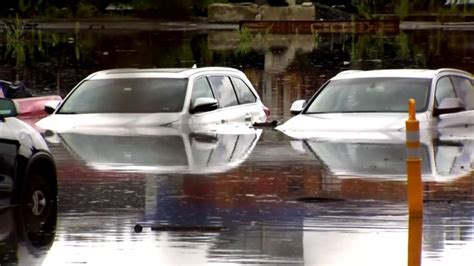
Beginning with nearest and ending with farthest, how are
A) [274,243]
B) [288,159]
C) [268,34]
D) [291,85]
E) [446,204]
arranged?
[274,243], [446,204], [288,159], [291,85], [268,34]

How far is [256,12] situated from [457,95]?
156 feet

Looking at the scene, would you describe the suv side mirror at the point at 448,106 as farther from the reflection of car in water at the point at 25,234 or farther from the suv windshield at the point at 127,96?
the reflection of car in water at the point at 25,234

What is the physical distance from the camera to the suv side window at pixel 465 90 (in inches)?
743

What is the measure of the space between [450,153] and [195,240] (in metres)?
6.96

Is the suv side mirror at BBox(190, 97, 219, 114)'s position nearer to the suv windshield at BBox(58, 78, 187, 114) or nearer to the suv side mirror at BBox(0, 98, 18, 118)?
the suv windshield at BBox(58, 78, 187, 114)

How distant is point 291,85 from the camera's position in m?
32.7

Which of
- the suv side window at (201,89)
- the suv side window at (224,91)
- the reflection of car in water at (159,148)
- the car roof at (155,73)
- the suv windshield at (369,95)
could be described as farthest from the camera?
the suv side window at (224,91)

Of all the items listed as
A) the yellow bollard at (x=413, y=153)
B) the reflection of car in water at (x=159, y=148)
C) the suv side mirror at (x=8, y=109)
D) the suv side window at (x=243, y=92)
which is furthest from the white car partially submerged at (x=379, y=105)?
the suv side mirror at (x=8, y=109)

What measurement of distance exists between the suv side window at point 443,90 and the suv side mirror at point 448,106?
15 cm

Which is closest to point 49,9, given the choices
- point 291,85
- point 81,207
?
point 291,85

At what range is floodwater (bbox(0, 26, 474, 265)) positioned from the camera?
389 inches

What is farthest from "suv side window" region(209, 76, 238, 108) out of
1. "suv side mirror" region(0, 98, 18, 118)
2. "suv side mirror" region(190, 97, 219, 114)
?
"suv side mirror" region(0, 98, 18, 118)

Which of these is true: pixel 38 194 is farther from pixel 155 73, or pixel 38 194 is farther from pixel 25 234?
pixel 155 73

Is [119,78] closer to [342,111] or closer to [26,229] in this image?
[342,111]
